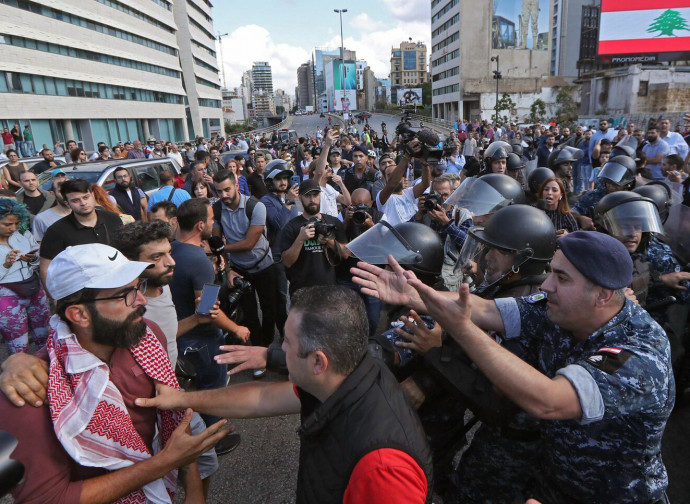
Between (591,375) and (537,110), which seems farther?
(537,110)

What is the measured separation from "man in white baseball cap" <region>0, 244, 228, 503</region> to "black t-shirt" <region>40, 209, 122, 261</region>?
2047 millimetres

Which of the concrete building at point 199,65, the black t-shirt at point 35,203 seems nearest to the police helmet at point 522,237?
the black t-shirt at point 35,203

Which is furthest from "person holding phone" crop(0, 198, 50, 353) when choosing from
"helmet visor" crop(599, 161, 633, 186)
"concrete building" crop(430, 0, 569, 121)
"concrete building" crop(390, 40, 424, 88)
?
"concrete building" crop(390, 40, 424, 88)

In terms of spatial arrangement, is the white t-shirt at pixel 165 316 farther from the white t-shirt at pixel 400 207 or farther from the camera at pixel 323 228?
the white t-shirt at pixel 400 207

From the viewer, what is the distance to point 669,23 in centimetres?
3150

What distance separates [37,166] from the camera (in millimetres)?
9844

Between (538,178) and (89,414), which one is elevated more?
(538,178)

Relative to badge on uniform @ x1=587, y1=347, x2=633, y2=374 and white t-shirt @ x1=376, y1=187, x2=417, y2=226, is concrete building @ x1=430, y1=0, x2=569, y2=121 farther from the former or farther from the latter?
badge on uniform @ x1=587, y1=347, x2=633, y2=374

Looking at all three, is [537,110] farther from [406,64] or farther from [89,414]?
[406,64]

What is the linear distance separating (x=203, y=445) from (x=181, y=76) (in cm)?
6029

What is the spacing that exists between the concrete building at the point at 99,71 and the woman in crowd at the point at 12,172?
20.0m

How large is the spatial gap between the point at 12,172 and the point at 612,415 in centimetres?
1117

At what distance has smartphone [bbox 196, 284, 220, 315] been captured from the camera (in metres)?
2.67

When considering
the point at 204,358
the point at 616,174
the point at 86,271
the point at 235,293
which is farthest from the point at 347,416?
the point at 616,174
